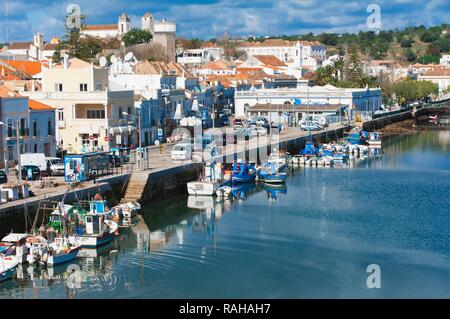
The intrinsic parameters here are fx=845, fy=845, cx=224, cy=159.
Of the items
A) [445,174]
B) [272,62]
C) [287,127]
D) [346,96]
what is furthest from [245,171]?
[272,62]

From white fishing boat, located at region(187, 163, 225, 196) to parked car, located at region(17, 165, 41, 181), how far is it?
25.6 feet

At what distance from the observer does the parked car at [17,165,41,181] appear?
115ft

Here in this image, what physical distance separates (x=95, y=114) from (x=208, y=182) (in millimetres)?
10716

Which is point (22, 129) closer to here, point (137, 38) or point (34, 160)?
point (34, 160)

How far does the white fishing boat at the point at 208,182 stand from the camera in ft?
131

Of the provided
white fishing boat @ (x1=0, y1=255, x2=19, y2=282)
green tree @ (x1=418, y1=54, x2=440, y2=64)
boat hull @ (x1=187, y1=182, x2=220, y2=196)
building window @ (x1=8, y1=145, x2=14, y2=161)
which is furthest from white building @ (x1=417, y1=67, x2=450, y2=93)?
white fishing boat @ (x1=0, y1=255, x2=19, y2=282)

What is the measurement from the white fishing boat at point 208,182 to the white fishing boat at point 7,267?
15.7m

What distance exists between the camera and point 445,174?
48594mm

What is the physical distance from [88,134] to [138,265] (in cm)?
2186

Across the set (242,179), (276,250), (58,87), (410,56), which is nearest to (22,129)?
(58,87)

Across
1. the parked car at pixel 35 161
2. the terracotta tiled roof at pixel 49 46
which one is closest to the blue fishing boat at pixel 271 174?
the parked car at pixel 35 161

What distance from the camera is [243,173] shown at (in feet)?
143

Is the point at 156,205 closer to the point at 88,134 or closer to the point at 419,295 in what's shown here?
the point at 88,134

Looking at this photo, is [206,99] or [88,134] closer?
[88,134]
